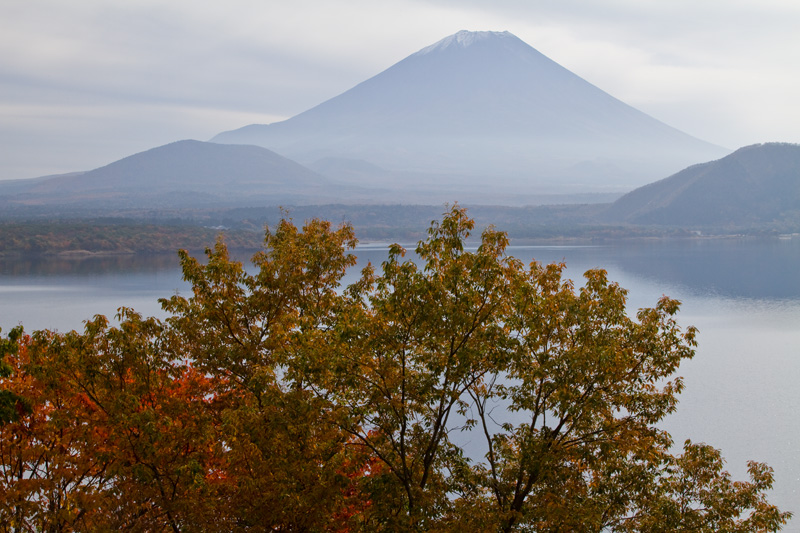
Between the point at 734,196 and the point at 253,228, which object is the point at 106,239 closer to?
the point at 253,228

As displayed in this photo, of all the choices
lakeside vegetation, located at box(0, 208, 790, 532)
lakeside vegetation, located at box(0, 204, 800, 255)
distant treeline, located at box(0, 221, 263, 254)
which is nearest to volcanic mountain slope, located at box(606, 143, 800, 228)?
lakeside vegetation, located at box(0, 204, 800, 255)

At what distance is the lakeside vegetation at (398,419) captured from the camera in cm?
1015

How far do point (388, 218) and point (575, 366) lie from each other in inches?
6047

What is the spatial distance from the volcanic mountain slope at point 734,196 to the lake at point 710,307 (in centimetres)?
3697

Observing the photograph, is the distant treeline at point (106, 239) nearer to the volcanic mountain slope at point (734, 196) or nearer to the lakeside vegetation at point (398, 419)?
the volcanic mountain slope at point (734, 196)

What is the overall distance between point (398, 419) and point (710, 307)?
4816 cm

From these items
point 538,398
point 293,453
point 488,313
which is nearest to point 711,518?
point 538,398

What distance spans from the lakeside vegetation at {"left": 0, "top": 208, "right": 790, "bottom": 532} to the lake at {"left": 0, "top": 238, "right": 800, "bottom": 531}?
9.46 meters

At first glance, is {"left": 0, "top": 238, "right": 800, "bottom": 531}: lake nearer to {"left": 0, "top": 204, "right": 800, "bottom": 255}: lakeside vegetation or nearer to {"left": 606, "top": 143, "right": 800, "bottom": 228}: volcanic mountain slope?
{"left": 0, "top": 204, "right": 800, "bottom": 255}: lakeside vegetation

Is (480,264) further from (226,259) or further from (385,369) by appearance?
(226,259)

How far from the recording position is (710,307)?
53969mm

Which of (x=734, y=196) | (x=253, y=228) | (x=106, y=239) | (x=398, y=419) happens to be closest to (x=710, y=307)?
(x=398, y=419)

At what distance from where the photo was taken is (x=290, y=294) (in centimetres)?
1285

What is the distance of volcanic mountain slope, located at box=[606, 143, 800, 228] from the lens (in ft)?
499
